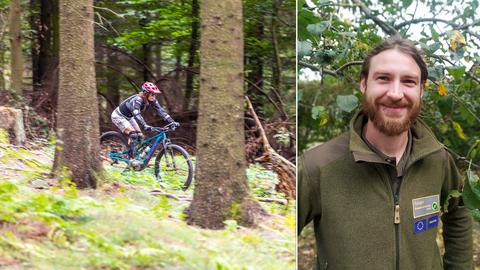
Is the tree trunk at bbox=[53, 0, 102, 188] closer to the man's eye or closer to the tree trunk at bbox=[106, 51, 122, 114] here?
the tree trunk at bbox=[106, 51, 122, 114]

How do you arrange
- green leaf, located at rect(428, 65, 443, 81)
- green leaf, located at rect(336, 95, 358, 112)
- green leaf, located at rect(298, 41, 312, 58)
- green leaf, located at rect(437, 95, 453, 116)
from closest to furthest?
green leaf, located at rect(298, 41, 312, 58), green leaf, located at rect(336, 95, 358, 112), green leaf, located at rect(428, 65, 443, 81), green leaf, located at rect(437, 95, 453, 116)

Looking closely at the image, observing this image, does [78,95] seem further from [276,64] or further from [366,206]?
[366,206]

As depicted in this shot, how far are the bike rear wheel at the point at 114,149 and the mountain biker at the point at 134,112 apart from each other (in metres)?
0.03

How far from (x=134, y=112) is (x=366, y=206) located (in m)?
1.05

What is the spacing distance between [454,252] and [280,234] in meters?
0.90

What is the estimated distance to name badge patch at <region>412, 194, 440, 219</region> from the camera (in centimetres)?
230

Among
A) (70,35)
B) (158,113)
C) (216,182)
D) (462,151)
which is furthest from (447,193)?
(462,151)

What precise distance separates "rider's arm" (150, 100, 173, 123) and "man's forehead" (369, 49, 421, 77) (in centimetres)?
90

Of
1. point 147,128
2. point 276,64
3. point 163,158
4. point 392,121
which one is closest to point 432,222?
point 392,121

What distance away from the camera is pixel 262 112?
2330mm

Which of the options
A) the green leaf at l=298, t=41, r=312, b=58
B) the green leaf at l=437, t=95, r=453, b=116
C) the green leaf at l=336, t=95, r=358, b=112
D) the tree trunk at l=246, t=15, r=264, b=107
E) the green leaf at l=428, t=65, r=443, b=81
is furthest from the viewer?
the green leaf at l=437, t=95, r=453, b=116

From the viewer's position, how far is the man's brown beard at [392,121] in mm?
2256

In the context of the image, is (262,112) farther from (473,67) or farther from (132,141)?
(473,67)

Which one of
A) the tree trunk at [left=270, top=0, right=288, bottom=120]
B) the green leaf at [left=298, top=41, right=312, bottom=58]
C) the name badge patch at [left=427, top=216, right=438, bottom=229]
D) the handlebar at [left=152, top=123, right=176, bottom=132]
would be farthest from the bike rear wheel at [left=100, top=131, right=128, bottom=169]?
the name badge patch at [left=427, top=216, right=438, bottom=229]
